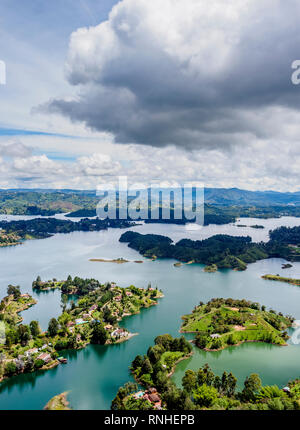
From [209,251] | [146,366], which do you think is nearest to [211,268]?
[209,251]

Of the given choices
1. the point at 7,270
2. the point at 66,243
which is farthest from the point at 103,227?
the point at 7,270

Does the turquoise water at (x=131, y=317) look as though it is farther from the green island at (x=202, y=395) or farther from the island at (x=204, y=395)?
the island at (x=204, y=395)

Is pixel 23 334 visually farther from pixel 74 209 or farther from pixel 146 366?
pixel 74 209

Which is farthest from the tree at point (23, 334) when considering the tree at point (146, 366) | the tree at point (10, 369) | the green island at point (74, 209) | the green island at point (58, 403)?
the green island at point (74, 209)

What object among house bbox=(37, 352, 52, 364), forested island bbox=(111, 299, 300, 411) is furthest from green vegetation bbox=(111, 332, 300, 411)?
house bbox=(37, 352, 52, 364)

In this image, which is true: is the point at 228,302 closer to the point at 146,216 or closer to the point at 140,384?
the point at 140,384

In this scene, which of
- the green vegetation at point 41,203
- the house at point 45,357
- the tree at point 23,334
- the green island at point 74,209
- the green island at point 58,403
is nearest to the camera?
the green island at point 58,403
